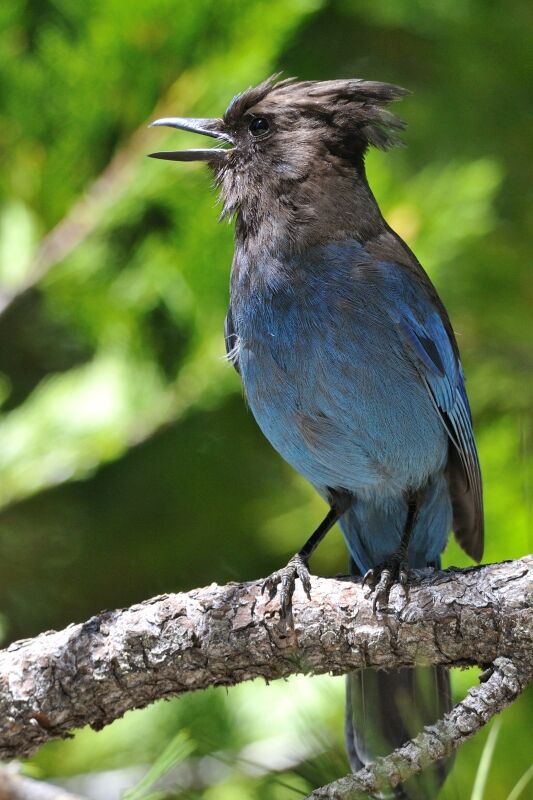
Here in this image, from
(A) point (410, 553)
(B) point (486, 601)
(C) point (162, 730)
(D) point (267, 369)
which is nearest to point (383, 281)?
(D) point (267, 369)

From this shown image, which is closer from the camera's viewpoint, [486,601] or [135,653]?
[486,601]

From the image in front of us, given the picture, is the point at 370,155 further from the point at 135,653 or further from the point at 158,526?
the point at 135,653

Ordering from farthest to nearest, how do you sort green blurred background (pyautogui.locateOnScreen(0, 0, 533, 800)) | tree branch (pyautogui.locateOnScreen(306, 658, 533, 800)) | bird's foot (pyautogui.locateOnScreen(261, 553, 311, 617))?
green blurred background (pyautogui.locateOnScreen(0, 0, 533, 800)) → bird's foot (pyautogui.locateOnScreen(261, 553, 311, 617)) → tree branch (pyautogui.locateOnScreen(306, 658, 533, 800))

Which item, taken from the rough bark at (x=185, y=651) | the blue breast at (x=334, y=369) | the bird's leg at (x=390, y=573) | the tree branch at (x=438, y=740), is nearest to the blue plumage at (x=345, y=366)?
the blue breast at (x=334, y=369)

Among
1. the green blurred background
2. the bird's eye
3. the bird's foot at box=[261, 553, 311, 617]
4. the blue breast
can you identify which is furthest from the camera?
the bird's eye

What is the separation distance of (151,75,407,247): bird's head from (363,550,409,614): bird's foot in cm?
106

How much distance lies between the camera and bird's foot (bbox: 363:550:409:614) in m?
2.40

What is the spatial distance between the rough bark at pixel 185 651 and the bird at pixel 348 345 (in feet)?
0.55

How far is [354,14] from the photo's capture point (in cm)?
415

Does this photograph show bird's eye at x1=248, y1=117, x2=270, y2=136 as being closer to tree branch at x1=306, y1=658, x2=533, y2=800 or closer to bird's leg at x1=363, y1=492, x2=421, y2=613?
bird's leg at x1=363, y1=492, x2=421, y2=613

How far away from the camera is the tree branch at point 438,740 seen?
1592mm

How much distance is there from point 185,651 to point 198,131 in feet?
5.32

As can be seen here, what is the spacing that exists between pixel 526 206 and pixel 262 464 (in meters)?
1.34

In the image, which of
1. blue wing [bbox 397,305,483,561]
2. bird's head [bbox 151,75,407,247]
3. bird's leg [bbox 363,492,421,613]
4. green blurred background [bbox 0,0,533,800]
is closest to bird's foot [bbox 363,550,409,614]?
bird's leg [bbox 363,492,421,613]
